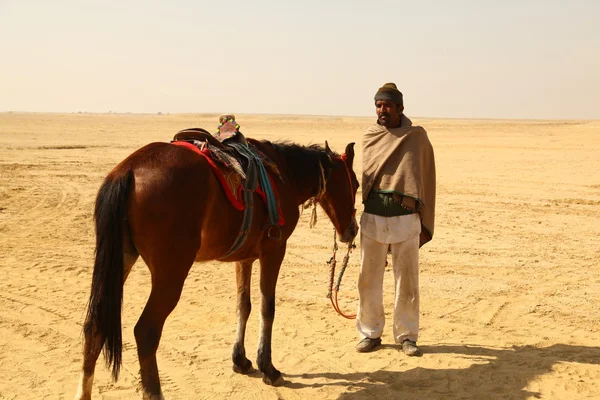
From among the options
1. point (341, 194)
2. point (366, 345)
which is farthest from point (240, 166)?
point (366, 345)

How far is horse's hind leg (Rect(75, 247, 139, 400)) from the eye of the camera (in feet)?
14.3

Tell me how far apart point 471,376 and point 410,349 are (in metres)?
0.65

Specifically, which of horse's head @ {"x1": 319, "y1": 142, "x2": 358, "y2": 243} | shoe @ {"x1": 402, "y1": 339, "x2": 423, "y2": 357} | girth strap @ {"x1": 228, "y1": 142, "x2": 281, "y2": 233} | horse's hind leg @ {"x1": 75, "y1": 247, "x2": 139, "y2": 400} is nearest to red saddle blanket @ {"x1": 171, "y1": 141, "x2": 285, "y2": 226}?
girth strap @ {"x1": 228, "y1": 142, "x2": 281, "y2": 233}

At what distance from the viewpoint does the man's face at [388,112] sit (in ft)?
18.8

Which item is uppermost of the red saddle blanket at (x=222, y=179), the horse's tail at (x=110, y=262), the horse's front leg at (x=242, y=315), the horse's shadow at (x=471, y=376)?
the red saddle blanket at (x=222, y=179)

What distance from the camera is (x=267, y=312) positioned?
534 cm

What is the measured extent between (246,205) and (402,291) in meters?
1.99

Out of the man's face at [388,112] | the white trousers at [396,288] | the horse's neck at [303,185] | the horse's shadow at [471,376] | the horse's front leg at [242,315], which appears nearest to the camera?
the horse's shadow at [471,376]

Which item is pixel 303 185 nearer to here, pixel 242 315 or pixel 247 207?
pixel 247 207

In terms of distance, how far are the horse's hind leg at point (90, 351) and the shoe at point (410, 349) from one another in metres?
2.81

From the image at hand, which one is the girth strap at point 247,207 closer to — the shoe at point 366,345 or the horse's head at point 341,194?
the horse's head at point 341,194

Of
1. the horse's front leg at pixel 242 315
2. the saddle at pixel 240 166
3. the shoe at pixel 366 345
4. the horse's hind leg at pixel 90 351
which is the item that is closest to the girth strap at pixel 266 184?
the saddle at pixel 240 166

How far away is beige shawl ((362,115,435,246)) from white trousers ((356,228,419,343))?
36cm

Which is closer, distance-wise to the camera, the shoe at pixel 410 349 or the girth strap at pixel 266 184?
the girth strap at pixel 266 184
